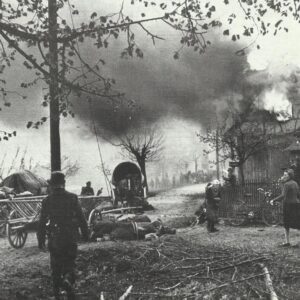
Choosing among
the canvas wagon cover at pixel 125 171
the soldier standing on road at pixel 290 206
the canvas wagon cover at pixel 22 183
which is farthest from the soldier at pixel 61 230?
the canvas wagon cover at pixel 125 171

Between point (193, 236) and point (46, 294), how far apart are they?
7.78 metres

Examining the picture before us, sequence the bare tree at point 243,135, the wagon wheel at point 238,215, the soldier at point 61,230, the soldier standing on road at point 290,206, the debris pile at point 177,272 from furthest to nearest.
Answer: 1. the bare tree at point 243,135
2. the wagon wheel at point 238,215
3. the soldier standing on road at point 290,206
4. the debris pile at point 177,272
5. the soldier at point 61,230

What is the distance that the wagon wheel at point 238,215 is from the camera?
17.8 metres

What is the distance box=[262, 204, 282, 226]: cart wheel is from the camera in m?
17.4

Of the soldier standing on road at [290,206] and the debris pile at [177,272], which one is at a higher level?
the soldier standing on road at [290,206]

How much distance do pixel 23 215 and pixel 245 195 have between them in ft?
28.4

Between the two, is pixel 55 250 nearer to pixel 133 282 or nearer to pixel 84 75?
pixel 133 282

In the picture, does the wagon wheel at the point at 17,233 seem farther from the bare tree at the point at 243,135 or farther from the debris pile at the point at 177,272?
the bare tree at the point at 243,135

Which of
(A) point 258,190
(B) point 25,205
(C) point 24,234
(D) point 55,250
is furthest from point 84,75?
(A) point 258,190

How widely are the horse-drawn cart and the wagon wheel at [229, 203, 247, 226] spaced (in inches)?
196

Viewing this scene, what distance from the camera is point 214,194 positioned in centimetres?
1642

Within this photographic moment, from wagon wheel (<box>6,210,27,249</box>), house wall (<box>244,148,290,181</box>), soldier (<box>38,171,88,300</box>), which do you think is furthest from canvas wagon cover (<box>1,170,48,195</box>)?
soldier (<box>38,171,88,300</box>)

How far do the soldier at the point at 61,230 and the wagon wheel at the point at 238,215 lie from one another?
12123 millimetres

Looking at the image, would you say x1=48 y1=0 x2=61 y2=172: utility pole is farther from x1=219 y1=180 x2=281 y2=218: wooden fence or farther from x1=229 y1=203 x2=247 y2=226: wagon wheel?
x1=219 y1=180 x2=281 y2=218: wooden fence
